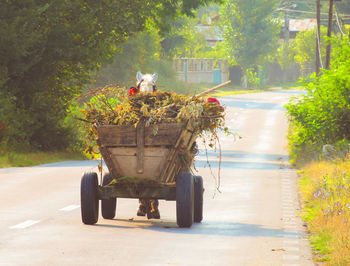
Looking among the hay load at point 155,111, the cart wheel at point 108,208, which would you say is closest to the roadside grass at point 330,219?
the hay load at point 155,111

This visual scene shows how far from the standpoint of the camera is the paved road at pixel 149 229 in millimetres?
10258

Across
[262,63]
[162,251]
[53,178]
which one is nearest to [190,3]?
[53,178]

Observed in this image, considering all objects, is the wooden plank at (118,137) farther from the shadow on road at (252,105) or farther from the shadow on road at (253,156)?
the shadow on road at (252,105)

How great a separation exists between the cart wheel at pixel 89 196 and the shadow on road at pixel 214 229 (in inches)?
12.8

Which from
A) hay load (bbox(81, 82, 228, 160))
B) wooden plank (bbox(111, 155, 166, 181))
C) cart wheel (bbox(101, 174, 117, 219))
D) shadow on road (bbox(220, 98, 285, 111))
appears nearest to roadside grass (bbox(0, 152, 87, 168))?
cart wheel (bbox(101, 174, 117, 219))

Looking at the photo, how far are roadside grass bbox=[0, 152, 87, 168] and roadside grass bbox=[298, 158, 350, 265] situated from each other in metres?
9.95

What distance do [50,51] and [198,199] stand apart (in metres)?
17.4

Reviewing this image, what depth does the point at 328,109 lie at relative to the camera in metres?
27.3

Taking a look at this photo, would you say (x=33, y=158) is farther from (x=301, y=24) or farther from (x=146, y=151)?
(x=301, y=24)

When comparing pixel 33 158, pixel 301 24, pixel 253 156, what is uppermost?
pixel 301 24

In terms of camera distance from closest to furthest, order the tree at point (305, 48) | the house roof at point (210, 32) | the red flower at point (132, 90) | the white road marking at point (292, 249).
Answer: the white road marking at point (292, 249) → the red flower at point (132, 90) → the tree at point (305, 48) → the house roof at point (210, 32)

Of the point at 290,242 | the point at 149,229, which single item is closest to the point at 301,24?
the point at 149,229

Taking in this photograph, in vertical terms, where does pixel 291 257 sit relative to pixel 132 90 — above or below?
below

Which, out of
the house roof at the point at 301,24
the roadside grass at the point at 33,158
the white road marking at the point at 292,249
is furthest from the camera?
the house roof at the point at 301,24
